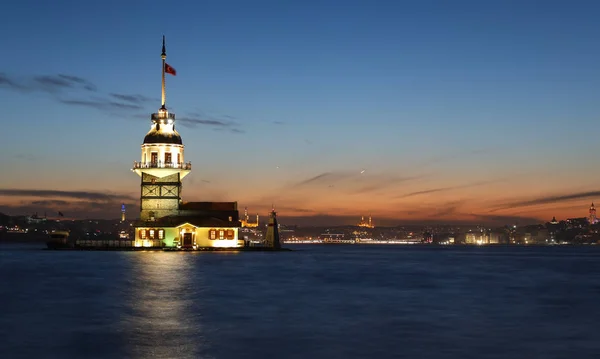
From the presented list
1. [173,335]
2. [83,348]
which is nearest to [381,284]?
[173,335]

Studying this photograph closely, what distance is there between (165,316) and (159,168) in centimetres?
7617

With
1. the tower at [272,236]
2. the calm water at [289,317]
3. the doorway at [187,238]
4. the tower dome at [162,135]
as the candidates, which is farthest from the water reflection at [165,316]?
the tower at [272,236]

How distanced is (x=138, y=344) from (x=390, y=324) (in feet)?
40.1

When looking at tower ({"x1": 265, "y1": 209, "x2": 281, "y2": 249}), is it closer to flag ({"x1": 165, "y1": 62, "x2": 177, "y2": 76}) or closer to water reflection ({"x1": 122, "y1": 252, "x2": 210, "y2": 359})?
flag ({"x1": 165, "y1": 62, "x2": 177, "y2": 76})

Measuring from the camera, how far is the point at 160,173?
371ft

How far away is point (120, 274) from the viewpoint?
66.5 m

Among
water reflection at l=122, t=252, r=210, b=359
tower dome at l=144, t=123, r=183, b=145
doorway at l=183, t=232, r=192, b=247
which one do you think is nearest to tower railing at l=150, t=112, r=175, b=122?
tower dome at l=144, t=123, r=183, b=145

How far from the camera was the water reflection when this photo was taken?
1102 inches

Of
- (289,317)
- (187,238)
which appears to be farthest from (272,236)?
(289,317)

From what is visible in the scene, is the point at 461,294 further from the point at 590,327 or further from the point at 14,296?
the point at 14,296

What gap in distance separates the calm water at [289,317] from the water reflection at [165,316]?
0.06 meters

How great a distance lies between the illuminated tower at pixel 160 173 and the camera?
372 ft

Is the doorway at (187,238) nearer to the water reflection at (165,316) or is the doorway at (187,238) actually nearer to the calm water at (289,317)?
the water reflection at (165,316)

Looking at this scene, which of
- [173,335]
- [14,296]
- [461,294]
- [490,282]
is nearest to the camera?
[173,335]
